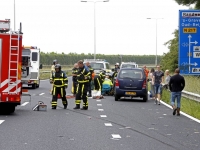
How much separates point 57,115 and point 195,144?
297 inches

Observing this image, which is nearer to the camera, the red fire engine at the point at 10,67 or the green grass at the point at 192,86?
the red fire engine at the point at 10,67

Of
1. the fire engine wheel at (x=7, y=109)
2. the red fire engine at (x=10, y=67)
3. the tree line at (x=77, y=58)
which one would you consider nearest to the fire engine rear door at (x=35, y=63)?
the fire engine wheel at (x=7, y=109)

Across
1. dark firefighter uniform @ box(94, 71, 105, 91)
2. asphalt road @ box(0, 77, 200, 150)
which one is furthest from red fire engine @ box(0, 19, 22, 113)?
dark firefighter uniform @ box(94, 71, 105, 91)

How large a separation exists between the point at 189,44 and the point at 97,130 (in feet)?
44.1

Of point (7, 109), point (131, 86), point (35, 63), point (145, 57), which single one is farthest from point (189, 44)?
point (145, 57)

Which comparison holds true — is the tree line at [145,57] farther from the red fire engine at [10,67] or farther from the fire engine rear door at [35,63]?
the fire engine rear door at [35,63]

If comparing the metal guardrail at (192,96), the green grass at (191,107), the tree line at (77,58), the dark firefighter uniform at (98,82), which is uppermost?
the tree line at (77,58)

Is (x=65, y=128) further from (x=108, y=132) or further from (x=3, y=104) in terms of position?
(x=3, y=104)

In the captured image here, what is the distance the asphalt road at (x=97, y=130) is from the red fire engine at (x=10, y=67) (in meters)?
0.66

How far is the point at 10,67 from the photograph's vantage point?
781 inches

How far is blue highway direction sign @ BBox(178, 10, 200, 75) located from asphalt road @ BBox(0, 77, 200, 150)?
6078 millimetres

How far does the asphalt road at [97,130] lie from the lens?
12817 millimetres

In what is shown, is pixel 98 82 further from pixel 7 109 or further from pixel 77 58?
pixel 77 58

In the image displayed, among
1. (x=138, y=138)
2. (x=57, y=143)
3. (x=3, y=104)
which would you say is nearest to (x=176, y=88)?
(x=3, y=104)
